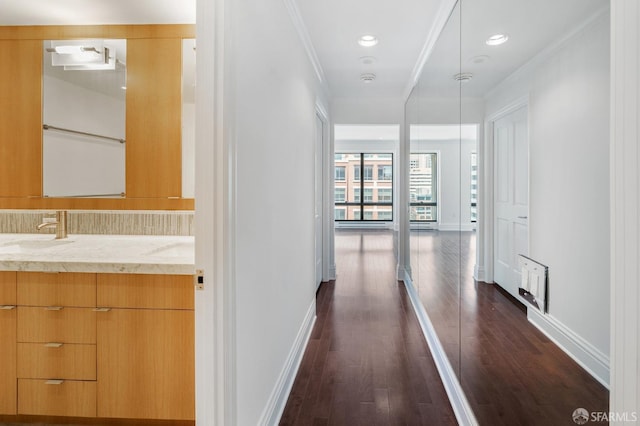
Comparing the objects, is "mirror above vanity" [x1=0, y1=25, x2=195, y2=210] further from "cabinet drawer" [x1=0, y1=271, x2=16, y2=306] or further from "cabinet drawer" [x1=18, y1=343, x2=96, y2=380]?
"cabinet drawer" [x1=18, y1=343, x2=96, y2=380]

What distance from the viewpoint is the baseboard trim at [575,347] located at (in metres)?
0.80

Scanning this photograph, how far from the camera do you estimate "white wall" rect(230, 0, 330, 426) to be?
1438 mm

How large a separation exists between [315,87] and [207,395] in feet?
10.1

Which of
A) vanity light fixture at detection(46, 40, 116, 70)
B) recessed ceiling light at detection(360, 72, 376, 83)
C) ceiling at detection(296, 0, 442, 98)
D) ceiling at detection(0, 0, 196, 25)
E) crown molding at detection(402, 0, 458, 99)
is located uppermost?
recessed ceiling light at detection(360, 72, 376, 83)

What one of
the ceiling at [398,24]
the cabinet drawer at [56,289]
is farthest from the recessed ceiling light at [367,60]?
the cabinet drawer at [56,289]

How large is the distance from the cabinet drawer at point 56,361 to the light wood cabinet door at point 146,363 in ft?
0.19

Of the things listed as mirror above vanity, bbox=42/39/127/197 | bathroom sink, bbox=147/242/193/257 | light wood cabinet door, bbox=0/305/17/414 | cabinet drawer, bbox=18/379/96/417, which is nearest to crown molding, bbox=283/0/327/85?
mirror above vanity, bbox=42/39/127/197

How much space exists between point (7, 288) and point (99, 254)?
1.39ft

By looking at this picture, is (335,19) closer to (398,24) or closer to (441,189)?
(398,24)

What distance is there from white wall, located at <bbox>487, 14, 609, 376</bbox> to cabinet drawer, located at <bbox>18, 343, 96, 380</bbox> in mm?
1939

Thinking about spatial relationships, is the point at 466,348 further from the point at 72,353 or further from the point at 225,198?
the point at 72,353

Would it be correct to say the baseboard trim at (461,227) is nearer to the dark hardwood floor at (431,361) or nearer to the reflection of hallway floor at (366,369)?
the dark hardwood floor at (431,361)

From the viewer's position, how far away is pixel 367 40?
120 inches

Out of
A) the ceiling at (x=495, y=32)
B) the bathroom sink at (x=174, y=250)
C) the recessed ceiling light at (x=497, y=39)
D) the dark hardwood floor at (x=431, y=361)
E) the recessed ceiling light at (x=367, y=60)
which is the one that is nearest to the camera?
the ceiling at (x=495, y=32)
